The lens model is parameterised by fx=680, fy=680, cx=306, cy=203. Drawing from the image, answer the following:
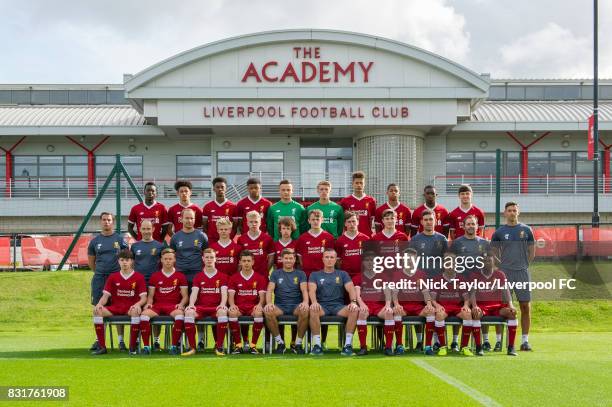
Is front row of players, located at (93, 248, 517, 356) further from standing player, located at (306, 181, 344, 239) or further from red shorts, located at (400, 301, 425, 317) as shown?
standing player, located at (306, 181, 344, 239)

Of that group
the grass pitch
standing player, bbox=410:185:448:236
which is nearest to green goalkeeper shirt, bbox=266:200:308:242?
standing player, bbox=410:185:448:236

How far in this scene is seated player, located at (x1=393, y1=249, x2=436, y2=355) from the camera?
8.53 meters

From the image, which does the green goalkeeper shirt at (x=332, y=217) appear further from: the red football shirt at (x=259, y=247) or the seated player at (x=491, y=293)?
the seated player at (x=491, y=293)

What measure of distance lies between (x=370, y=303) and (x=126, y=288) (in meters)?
3.15

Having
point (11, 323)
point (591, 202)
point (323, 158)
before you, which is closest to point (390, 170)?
point (323, 158)

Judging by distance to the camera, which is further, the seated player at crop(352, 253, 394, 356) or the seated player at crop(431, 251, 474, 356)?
the seated player at crop(431, 251, 474, 356)

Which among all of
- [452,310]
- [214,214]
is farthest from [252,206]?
[452,310]

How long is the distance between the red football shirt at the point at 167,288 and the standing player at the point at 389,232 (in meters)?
2.62

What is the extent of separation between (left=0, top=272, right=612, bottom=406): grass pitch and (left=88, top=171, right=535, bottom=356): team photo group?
0.42 m

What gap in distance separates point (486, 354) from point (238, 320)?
3.17 m

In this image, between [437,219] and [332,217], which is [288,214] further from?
[437,219]

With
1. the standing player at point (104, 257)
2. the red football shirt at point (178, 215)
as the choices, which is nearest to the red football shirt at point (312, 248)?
the red football shirt at point (178, 215)

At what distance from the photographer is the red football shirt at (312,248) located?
29.3ft

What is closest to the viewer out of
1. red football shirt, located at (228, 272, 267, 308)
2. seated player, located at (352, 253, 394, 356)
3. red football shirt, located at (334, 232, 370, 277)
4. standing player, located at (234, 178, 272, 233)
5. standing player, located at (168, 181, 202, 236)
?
seated player, located at (352, 253, 394, 356)
